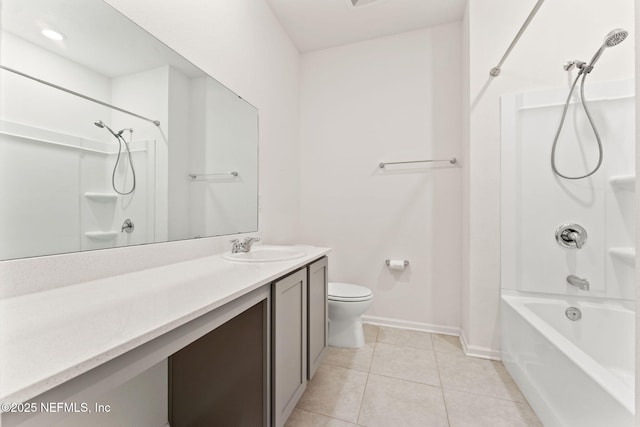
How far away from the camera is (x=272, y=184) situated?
6.98ft

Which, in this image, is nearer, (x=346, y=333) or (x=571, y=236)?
(x=571, y=236)

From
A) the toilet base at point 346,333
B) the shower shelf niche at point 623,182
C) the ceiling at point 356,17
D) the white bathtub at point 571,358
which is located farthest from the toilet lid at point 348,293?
the ceiling at point 356,17

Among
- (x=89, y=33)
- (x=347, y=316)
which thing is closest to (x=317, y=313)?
(x=347, y=316)

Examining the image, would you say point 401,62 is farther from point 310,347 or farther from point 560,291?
point 310,347

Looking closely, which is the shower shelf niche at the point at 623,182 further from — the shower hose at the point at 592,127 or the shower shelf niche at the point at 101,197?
the shower shelf niche at the point at 101,197

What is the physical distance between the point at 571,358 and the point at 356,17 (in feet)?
8.43

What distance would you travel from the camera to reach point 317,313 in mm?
1507

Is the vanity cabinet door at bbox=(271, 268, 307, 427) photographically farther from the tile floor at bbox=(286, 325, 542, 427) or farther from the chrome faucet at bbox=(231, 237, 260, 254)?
the chrome faucet at bbox=(231, 237, 260, 254)

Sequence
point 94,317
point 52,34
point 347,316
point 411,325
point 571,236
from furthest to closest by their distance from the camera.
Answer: point 411,325 < point 347,316 < point 571,236 < point 52,34 < point 94,317

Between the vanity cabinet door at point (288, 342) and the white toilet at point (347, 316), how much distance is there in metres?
0.63

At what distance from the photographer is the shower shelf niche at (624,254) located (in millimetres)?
1529

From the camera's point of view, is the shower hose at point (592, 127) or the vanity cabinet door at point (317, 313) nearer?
the vanity cabinet door at point (317, 313)

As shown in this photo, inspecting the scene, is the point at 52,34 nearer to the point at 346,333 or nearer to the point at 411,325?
the point at 346,333

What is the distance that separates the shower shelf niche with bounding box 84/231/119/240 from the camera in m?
0.91
